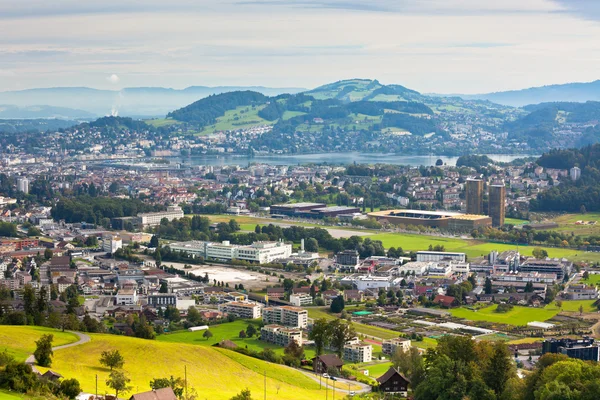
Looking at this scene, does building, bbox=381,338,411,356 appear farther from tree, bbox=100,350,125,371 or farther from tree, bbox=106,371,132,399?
tree, bbox=106,371,132,399

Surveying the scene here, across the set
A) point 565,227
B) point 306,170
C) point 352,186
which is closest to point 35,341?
point 565,227

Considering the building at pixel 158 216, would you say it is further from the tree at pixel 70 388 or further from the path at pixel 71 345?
the tree at pixel 70 388

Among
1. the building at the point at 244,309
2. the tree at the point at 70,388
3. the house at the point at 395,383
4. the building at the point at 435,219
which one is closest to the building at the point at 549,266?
the building at the point at 435,219

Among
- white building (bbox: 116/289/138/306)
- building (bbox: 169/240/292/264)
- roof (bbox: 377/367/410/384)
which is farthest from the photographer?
building (bbox: 169/240/292/264)

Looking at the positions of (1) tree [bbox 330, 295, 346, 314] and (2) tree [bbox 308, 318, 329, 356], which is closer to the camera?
(2) tree [bbox 308, 318, 329, 356]

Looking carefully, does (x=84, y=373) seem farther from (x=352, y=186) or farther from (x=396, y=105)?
(x=396, y=105)

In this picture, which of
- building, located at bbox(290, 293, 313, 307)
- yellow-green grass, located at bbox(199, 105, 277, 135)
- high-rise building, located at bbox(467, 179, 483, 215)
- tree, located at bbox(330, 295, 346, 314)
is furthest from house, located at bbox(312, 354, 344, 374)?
yellow-green grass, located at bbox(199, 105, 277, 135)

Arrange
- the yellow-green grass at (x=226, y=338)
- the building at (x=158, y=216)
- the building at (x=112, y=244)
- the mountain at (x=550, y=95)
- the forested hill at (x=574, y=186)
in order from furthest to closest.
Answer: the mountain at (x=550, y=95)
the forested hill at (x=574, y=186)
the building at (x=158, y=216)
the building at (x=112, y=244)
the yellow-green grass at (x=226, y=338)
